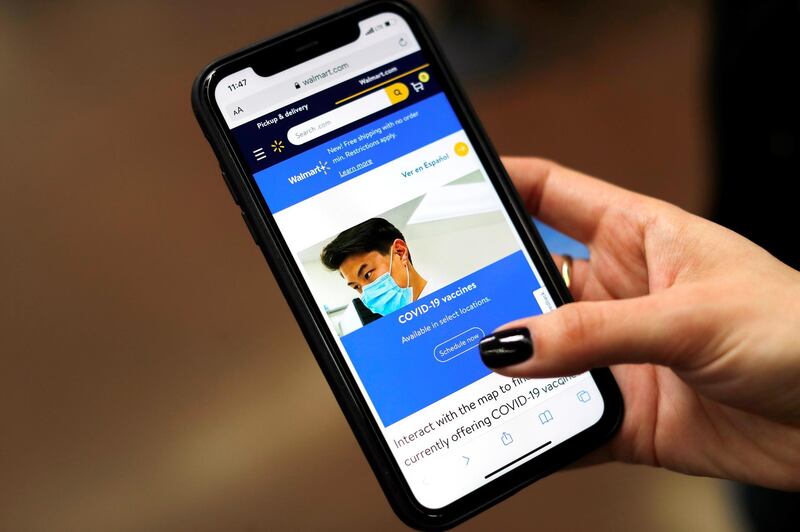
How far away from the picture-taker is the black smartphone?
1.86 feet

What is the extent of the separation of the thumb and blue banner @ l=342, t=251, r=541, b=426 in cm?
11

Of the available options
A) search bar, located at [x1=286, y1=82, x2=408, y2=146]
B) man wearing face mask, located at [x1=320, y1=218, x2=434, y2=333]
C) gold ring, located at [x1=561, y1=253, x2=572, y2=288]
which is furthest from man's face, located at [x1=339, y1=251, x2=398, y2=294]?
gold ring, located at [x1=561, y1=253, x2=572, y2=288]

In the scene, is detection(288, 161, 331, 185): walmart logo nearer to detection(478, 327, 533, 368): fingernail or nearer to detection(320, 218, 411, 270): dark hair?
detection(320, 218, 411, 270): dark hair

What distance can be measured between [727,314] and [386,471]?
0.86 feet

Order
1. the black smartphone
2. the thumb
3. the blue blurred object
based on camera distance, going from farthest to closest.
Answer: the blue blurred object
the black smartphone
the thumb

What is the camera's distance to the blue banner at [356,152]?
586mm

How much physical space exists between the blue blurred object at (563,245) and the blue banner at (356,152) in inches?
9.6

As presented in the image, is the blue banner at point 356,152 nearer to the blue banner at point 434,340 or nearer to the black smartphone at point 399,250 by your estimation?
the black smartphone at point 399,250

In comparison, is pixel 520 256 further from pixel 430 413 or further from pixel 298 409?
pixel 298 409

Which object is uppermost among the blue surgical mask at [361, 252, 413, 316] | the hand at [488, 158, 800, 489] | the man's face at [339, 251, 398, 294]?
the man's face at [339, 251, 398, 294]

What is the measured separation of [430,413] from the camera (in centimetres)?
57

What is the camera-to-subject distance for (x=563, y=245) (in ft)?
2.77

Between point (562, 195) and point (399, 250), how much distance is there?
198mm

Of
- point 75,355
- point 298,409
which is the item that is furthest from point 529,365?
point 75,355
